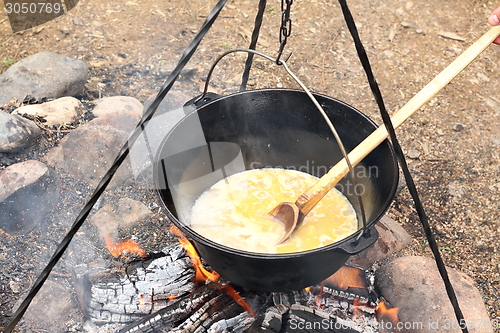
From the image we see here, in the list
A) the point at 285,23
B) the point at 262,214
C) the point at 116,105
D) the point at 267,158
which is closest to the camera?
the point at 285,23

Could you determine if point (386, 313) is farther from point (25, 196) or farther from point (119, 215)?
point (25, 196)

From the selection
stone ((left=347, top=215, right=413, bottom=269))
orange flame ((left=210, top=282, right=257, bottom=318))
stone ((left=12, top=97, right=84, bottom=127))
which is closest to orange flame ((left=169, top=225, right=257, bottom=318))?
orange flame ((left=210, top=282, right=257, bottom=318))

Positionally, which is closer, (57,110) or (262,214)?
(262,214)

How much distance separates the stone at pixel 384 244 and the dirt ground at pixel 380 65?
0.35 ft

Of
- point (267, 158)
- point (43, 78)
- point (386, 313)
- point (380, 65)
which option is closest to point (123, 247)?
point (267, 158)

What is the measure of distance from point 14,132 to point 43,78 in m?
0.97

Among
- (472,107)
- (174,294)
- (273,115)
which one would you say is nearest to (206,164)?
(273,115)

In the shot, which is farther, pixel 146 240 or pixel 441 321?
pixel 146 240

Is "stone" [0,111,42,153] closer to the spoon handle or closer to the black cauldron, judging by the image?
the black cauldron

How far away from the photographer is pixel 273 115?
110 inches

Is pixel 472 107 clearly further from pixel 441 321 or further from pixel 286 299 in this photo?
pixel 286 299

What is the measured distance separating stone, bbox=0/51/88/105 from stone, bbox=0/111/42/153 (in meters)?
0.70

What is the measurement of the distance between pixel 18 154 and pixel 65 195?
59cm

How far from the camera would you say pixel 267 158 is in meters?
3.01
